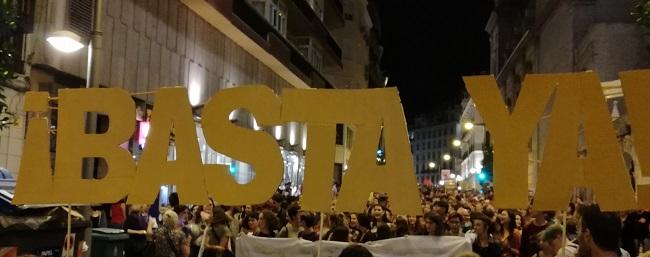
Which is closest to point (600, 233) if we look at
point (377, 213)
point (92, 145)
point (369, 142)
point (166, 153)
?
point (369, 142)

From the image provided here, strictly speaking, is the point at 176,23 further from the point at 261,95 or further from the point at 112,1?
the point at 261,95

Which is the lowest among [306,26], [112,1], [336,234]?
[336,234]

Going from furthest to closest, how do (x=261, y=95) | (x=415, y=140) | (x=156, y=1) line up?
(x=415, y=140), (x=156, y=1), (x=261, y=95)

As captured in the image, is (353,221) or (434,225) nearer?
(434,225)

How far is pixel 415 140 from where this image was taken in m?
192

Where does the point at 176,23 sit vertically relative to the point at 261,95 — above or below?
above

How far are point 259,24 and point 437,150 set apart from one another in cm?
14902

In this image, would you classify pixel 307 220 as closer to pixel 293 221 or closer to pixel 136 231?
pixel 293 221

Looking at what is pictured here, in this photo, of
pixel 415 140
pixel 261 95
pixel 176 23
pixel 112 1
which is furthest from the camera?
pixel 415 140

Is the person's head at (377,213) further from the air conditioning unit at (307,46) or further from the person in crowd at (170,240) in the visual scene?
the air conditioning unit at (307,46)

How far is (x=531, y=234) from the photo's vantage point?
37.2ft

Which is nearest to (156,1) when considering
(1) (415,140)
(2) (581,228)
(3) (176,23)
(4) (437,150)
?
(3) (176,23)

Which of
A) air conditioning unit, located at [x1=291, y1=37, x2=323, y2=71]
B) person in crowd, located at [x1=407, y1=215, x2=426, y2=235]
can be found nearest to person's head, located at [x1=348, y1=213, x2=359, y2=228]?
person in crowd, located at [x1=407, y1=215, x2=426, y2=235]

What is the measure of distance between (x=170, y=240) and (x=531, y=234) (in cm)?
535
